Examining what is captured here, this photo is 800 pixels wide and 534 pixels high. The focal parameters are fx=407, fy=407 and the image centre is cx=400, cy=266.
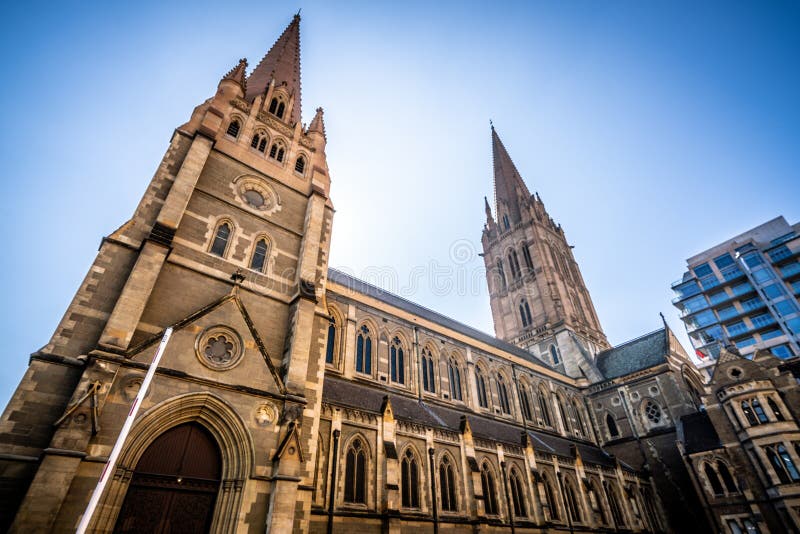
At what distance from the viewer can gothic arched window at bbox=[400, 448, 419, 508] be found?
53.7 ft

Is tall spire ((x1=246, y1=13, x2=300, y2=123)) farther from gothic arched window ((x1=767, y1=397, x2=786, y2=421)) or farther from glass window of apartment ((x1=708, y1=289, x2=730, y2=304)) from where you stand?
glass window of apartment ((x1=708, y1=289, x2=730, y2=304))

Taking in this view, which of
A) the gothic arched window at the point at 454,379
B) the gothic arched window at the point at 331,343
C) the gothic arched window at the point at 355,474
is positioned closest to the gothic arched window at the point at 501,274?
the gothic arched window at the point at 454,379

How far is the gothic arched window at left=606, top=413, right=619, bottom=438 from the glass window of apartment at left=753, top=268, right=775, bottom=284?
32.4m

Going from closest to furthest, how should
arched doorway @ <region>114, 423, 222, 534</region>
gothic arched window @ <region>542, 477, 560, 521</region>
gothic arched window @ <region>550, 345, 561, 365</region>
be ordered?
arched doorway @ <region>114, 423, 222, 534</region>, gothic arched window @ <region>542, 477, 560, 521</region>, gothic arched window @ <region>550, 345, 561, 365</region>

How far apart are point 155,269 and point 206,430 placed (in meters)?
4.84

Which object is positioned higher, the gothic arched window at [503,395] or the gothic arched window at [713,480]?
the gothic arched window at [503,395]

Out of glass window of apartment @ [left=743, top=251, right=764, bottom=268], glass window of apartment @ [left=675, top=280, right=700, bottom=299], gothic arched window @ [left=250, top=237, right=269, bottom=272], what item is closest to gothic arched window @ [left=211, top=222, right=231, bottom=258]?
gothic arched window @ [left=250, top=237, right=269, bottom=272]

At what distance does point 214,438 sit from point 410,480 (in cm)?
873

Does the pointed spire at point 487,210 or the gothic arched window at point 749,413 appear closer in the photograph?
the gothic arched window at point 749,413

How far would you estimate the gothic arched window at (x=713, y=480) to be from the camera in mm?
24719

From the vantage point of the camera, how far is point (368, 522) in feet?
46.8

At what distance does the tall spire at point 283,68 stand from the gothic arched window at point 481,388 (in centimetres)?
1929

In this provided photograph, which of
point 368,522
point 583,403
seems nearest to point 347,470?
point 368,522

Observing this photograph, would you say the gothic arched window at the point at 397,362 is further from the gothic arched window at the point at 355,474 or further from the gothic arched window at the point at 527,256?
the gothic arched window at the point at 527,256
